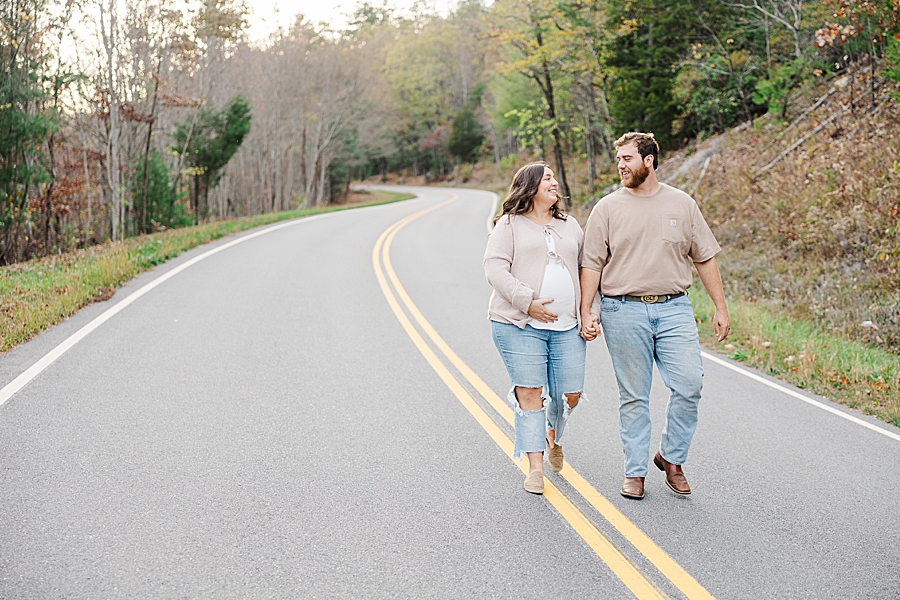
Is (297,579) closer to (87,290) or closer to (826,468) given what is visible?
(826,468)

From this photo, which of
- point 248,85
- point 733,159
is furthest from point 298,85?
point 733,159

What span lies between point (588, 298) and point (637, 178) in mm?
722

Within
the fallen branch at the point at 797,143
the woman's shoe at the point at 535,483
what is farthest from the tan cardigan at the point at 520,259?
the fallen branch at the point at 797,143

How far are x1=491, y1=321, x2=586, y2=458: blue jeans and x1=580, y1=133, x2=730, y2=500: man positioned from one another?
0.67 feet

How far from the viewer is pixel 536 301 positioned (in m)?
4.14

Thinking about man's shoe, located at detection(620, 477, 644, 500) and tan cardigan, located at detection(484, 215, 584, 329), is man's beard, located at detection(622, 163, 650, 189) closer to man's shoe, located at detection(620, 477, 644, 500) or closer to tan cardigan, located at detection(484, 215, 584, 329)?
tan cardigan, located at detection(484, 215, 584, 329)

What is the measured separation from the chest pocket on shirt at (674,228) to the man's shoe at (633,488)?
1358 millimetres

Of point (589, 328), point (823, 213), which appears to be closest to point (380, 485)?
point (589, 328)

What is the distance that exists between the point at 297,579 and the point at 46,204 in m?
17.7

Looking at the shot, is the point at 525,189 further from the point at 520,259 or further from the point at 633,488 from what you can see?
the point at 633,488

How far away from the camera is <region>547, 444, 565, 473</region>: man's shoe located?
4613 mm

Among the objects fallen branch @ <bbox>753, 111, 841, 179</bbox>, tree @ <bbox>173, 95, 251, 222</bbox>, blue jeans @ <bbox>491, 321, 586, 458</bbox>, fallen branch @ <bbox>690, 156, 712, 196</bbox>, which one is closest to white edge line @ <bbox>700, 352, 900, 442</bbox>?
blue jeans @ <bbox>491, 321, 586, 458</bbox>

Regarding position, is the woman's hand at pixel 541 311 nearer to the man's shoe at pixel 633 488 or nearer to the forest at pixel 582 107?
the man's shoe at pixel 633 488

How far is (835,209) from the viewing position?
1165 centimetres
